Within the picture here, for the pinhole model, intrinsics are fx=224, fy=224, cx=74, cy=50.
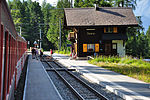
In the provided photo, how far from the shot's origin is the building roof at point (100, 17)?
32.3m

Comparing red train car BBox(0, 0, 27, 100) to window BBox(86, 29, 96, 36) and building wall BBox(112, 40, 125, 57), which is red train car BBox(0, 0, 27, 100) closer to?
window BBox(86, 29, 96, 36)

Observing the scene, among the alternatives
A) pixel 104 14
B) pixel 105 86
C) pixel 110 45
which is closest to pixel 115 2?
pixel 104 14

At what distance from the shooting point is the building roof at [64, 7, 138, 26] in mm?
32344

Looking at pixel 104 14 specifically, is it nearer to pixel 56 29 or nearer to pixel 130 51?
pixel 130 51

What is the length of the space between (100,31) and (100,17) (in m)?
2.23

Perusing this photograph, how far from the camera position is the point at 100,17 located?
3381 centimetres

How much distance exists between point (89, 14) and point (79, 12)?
1.60 meters

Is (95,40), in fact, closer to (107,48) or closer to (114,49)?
(107,48)

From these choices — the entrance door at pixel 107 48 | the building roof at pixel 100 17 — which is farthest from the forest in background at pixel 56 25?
the entrance door at pixel 107 48

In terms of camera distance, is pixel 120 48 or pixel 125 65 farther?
pixel 120 48

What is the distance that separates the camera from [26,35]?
76.6 meters

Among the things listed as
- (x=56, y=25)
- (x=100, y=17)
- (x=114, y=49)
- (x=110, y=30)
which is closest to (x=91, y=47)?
(x=114, y=49)

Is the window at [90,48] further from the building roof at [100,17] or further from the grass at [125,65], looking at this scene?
the grass at [125,65]

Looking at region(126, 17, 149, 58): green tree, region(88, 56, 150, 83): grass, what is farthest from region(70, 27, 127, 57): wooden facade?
region(126, 17, 149, 58): green tree
